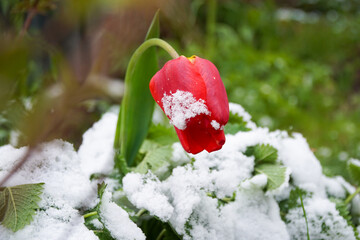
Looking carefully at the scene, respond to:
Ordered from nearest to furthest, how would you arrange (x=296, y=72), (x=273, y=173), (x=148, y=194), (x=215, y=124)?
1. (x=215, y=124)
2. (x=148, y=194)
3. (x=273, y=173)
4. (x=296, y=72)

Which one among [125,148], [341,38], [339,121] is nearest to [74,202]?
[125,148]

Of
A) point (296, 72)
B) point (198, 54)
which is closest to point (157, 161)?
point (198, 54)

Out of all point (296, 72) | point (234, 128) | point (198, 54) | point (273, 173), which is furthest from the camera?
point (296, 72)

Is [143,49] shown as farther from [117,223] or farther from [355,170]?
[355,170]

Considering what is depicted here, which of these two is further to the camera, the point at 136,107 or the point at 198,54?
the point at 198,54

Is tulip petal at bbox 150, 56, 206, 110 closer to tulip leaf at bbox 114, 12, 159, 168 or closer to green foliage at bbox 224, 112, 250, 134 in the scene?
tulip leaf at bbox 114, 12, 159, 168

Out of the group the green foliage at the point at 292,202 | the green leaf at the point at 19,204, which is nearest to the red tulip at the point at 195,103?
the green leaf at the point at 19,204

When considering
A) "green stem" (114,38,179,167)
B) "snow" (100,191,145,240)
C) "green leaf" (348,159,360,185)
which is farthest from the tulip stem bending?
"green leaf" (348,159,360,185)
